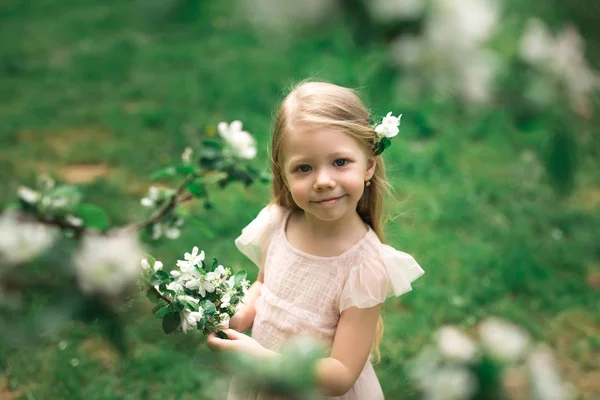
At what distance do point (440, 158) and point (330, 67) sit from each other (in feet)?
3.47

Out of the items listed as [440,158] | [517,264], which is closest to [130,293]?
[517,264]

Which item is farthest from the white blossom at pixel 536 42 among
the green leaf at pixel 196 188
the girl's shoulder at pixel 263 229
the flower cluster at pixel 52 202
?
the green leaf at pixel 196 188

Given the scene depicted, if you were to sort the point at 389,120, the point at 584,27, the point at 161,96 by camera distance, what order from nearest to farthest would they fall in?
the point at 584,27, the point at 389,120, the point at 161,96

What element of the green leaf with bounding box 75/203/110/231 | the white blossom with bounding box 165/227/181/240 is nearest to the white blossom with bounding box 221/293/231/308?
the green leaf with bounding box 75/203/110/231

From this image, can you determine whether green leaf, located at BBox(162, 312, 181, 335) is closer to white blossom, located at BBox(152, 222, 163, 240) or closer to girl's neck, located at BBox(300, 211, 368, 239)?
girl's neck, located at BBox(300, 211, 368, 239)

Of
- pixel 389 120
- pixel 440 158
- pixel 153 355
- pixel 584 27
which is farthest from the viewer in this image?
pixel 440 158

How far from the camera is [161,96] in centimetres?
537

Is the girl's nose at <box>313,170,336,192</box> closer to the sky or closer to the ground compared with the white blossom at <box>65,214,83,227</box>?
closer to the sky

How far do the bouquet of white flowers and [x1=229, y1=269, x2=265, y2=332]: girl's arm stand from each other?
194 millimetres

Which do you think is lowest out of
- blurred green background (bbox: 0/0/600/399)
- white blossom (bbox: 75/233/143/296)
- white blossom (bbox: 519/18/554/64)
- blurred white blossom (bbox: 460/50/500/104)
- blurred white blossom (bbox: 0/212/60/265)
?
blurred green background (bbox: 0/0/600/399)

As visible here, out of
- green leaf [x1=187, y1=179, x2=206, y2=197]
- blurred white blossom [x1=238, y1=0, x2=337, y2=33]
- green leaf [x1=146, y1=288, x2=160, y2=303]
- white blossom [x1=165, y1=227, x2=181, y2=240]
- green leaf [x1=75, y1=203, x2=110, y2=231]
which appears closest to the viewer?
blurred white blossom [x1=238, y1=0, x2=337, y2=33]

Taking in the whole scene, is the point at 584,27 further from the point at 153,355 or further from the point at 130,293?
the point at 153,355

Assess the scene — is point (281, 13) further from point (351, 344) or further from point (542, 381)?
point (351, 344)

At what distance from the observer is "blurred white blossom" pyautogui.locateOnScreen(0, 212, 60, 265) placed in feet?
2.28
